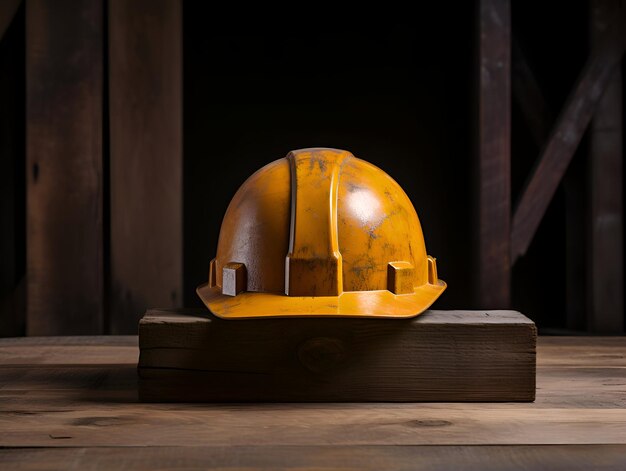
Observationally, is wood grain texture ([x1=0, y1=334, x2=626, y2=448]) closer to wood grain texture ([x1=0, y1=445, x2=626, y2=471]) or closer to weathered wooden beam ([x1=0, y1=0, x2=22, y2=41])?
wood grain texture ([x1=0, y1=445, x2=626, y2=471])

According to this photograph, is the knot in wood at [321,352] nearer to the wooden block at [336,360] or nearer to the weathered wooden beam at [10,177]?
the wooden block at [336,360]

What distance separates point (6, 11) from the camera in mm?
3746

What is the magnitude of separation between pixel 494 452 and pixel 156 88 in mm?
2538

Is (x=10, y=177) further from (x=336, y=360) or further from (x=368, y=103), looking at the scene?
(x=336, y=360)

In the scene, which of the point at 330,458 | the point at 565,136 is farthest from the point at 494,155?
the point at 330,458

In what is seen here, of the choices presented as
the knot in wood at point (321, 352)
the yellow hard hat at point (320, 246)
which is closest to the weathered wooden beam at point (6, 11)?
the yellow hard hat at point (320, 246)

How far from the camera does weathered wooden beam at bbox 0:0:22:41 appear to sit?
374 centimetres

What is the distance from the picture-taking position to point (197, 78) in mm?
4453

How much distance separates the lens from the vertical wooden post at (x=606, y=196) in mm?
3861

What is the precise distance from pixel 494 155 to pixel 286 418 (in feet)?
6.66

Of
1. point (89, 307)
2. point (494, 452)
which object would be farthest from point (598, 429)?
point (89, 307)

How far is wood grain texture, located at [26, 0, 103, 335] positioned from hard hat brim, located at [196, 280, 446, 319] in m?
1.49

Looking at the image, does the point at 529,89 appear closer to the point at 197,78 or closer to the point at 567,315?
the point at 567,315

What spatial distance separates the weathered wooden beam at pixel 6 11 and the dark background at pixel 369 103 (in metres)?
0.96
